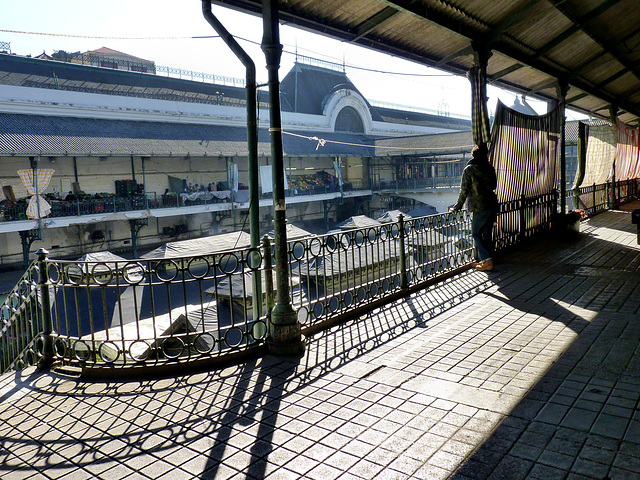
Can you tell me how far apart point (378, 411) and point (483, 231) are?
5086 mm

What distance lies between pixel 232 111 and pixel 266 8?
25857 mm

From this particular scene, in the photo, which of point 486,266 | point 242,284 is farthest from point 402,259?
point 242,284

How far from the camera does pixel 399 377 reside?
3.89 m

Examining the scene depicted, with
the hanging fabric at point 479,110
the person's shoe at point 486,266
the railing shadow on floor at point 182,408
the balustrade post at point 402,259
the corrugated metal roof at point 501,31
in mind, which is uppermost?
the corrugated metal roof at point 501,31

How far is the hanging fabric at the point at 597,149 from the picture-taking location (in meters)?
15.4

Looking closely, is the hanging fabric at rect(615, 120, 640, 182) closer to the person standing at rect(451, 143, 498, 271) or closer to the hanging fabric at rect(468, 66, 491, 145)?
the hanging fabric at rect(468, 66, 491, 145)

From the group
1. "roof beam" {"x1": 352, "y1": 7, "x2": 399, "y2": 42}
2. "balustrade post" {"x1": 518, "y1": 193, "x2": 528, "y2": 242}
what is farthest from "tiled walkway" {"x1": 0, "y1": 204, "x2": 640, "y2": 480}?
"balustrade post" {"x1": 518, "y1": 193, "x2": 528, "y2": 242}

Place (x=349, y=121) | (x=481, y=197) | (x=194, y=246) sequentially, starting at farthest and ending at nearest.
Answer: (x=349, y=121) < (x=194, y=246) < (x=481, y=197)

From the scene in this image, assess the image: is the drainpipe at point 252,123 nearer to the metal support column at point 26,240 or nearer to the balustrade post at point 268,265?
the balustrade post at point 268,265

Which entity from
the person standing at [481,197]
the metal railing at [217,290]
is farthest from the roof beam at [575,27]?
the metal railing at [217,290]

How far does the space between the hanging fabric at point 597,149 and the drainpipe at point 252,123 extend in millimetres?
13333

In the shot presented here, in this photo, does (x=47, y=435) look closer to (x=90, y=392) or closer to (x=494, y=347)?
(x=90, y=392)

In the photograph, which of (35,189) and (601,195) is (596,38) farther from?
(35,189)

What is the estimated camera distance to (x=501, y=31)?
292 inches
